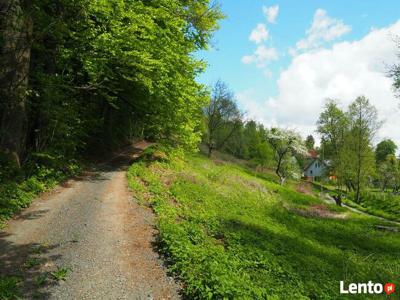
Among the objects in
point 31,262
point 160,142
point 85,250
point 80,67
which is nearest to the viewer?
point 31,262

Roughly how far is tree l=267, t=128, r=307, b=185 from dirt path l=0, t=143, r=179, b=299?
144 feet

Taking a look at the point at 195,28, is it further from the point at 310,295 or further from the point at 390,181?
Result: the point at 390,181

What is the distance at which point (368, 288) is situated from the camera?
382 inches

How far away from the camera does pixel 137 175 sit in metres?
17.3

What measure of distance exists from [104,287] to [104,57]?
1064 cm

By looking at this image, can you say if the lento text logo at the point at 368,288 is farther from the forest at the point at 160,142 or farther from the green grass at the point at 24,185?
the green grass at the point at 24,185

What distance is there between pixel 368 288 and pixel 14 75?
14.5m

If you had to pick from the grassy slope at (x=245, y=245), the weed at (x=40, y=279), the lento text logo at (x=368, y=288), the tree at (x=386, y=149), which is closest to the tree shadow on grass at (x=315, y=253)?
the grassy slope at (x=245, y=245)

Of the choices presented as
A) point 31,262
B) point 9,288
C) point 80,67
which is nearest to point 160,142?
point 80,67

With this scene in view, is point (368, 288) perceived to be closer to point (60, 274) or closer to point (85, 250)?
point (85, 250)

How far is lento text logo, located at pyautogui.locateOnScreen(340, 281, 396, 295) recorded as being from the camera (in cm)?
→ 935

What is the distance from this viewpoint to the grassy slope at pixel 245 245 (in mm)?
7711

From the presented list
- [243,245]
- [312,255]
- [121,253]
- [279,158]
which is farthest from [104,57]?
[279,158]

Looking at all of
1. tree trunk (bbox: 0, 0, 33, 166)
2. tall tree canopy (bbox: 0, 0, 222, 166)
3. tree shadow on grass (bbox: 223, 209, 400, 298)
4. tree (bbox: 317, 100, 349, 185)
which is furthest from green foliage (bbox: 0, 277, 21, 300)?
tree (bbox: 317, 100, 349, 185)
